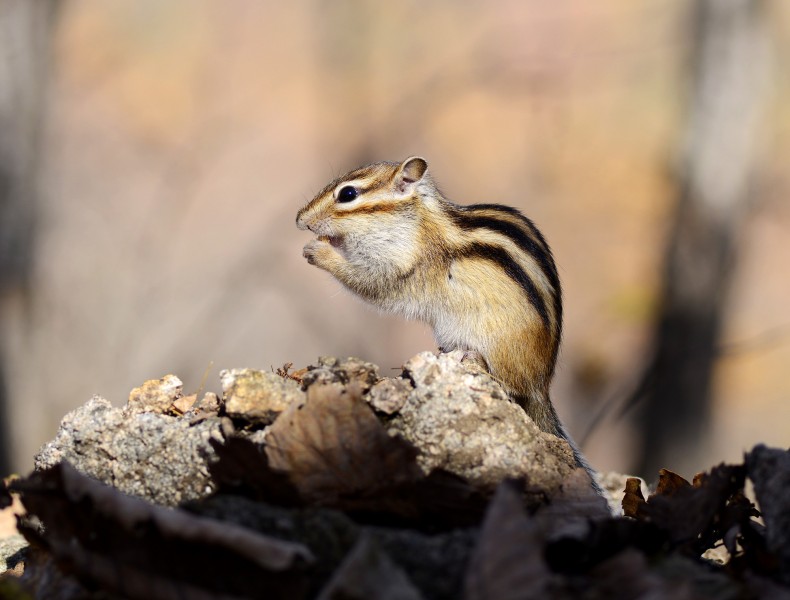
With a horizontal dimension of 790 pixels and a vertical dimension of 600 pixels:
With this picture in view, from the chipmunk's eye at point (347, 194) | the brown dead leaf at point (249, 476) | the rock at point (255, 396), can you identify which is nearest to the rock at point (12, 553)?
the rock at point (255, 396)

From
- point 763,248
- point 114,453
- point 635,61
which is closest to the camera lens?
point 114,453

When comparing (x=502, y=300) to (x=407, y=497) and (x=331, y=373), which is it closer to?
(x=331, y=373)

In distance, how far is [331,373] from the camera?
2400 millimetres

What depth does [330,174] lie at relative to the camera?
10.1 m

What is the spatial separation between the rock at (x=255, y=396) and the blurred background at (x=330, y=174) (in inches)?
294

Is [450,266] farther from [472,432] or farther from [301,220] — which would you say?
[472,432]

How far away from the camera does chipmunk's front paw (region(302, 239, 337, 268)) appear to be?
4.41 meters

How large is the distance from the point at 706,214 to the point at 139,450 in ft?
24.0

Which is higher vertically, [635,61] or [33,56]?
[635,61]

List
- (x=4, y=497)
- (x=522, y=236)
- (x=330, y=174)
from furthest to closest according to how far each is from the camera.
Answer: (x=330, y=174), (x=522, y=236), (x=4, y=497)

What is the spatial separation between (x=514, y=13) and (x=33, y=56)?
189 inches

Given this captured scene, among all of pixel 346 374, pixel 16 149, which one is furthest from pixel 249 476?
pixel 16 149

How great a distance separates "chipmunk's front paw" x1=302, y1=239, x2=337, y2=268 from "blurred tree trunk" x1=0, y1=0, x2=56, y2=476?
18.5 ft

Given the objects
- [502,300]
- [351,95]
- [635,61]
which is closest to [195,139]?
[351,95]
